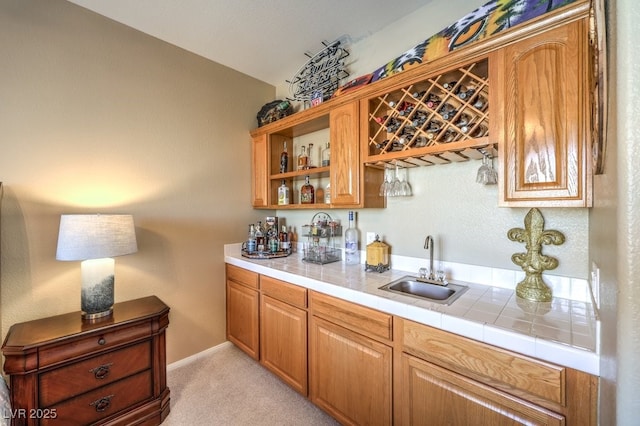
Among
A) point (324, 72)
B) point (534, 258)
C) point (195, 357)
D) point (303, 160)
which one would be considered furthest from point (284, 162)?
point (534, 258)

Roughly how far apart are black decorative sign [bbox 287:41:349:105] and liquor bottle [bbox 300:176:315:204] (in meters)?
0.72

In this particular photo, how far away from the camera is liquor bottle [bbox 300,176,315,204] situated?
2.47 meters

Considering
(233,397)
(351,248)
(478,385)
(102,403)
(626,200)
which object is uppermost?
(626,200)

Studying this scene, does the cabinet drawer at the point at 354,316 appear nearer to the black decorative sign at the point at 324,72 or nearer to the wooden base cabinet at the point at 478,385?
the wooden base cabinet at the point at 478,385

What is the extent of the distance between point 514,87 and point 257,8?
1.68m

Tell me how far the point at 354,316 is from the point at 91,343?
4.92 ft

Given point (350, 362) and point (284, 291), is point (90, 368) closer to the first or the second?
point (284, 291)

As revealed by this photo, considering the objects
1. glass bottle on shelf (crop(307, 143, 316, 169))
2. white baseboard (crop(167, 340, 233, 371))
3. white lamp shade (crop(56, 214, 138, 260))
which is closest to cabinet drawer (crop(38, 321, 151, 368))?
white lamp shade (crop(56, 214, 138, 260))

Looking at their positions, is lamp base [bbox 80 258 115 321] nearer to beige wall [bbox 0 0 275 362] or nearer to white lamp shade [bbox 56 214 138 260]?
white lamp shade [bbox 56 214 138 260]

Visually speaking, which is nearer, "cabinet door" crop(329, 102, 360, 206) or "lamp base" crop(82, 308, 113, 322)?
"lamp base" crop(82, 308, 113, 322)

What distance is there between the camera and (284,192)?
8.54 ft

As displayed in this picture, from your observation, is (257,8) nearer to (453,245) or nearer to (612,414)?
(453,245)

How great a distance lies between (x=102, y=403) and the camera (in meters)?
1.56

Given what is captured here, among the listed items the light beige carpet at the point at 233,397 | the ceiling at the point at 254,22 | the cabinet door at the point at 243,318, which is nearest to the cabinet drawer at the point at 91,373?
the light beige carpet at the point at 233,397
